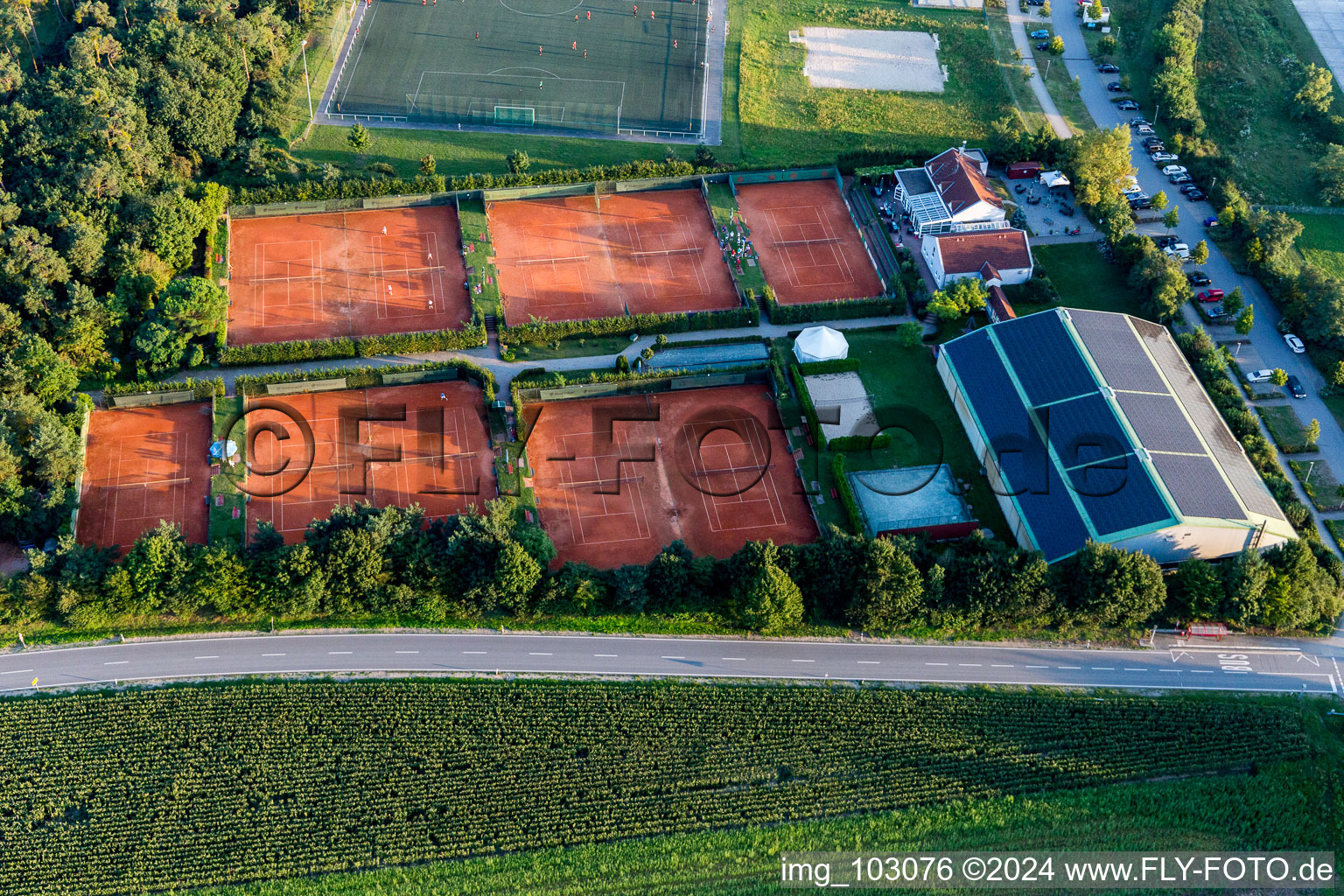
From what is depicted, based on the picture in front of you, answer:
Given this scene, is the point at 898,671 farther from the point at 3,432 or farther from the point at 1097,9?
the point at 1097,9

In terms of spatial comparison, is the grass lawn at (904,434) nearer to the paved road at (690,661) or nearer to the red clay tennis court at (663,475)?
the red clay tennis court at (663,475)

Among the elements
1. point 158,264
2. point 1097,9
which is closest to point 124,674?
point 158,264

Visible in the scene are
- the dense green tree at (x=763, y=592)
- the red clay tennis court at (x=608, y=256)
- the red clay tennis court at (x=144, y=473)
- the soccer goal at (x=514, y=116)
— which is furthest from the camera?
the soccer goal at (x=514, y=116)

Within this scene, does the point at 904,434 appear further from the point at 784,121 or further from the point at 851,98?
the point at 851,98

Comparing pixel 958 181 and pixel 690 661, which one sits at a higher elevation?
pixel 958 181

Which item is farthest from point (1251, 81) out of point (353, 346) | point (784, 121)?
point (353, 346)

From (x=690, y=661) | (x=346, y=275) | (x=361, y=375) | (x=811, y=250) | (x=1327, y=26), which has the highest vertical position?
(x=1327, y=26)

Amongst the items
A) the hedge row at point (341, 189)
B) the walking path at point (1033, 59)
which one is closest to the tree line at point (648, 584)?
the hedge row at point (341, 189)

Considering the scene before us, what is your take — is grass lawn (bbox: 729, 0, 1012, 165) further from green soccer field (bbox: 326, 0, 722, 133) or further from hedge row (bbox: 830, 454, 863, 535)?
hedge row (bbox: 830, 454, 863, 535)
